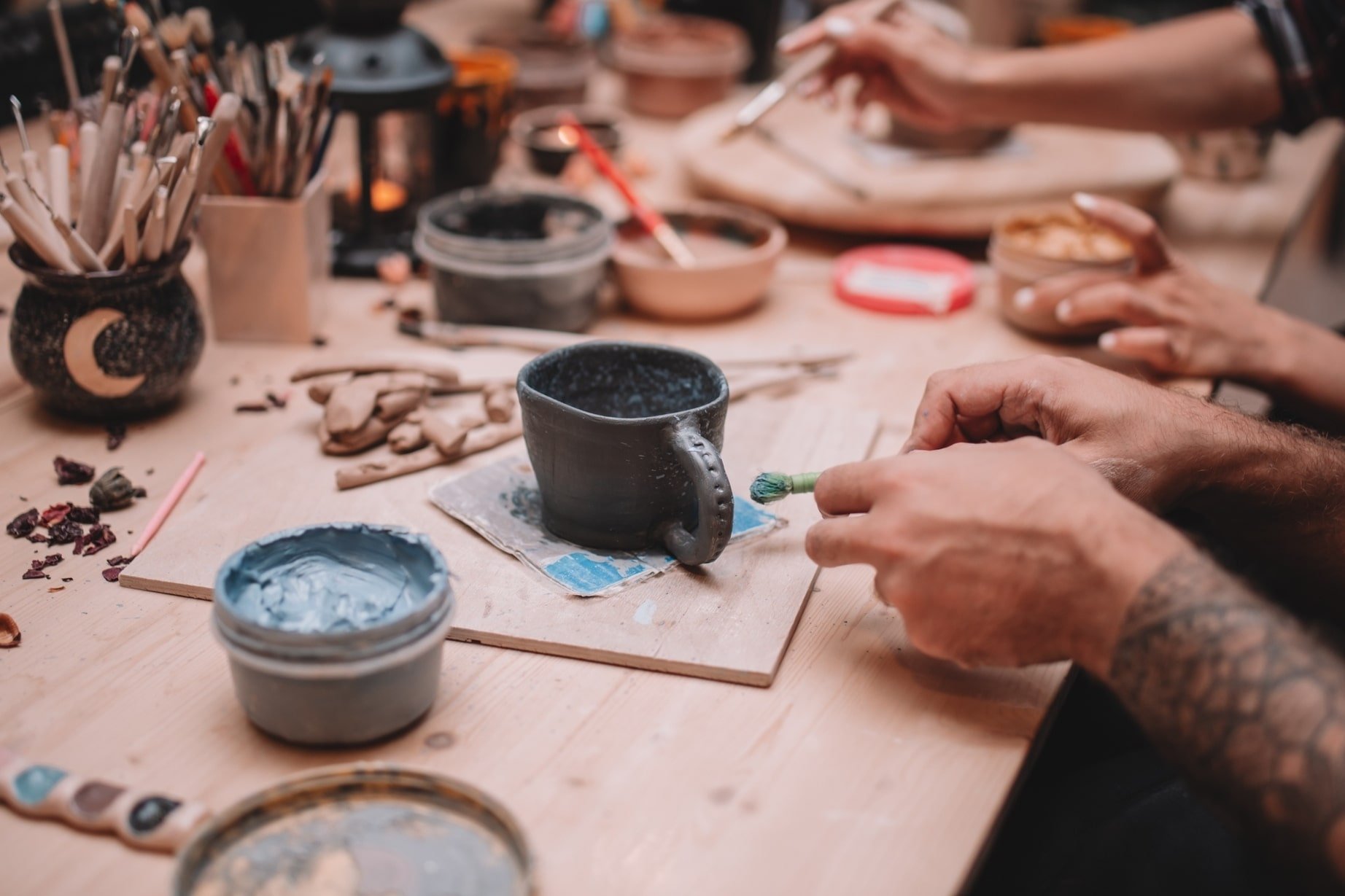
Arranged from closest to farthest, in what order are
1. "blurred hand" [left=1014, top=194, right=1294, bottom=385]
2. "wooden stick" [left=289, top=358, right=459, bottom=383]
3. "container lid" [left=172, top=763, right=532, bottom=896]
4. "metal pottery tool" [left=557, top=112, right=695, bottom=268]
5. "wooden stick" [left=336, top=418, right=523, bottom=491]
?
"container lid" [left=172, top=763, right=532, bottom=896] → "wooden stick" [left=336, top=418, right=523, bottom=491] → "wooden stick" [left=289, top=358, right=459, bottom=383] → "blurred hand" [left=1014, top=194, right=1294, bottom=385] → "metal pottery tool" [left=557, top=112, right=695, bottom=268]

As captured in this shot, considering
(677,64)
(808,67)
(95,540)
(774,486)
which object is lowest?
(95,540)

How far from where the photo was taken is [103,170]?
1214 millimetres

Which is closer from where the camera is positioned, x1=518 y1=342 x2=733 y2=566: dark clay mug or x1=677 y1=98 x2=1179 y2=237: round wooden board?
x1=518 y1=342 x2=733 y2=566: dark clay mug

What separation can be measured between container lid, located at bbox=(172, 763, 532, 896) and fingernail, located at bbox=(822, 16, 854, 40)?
4.86ft

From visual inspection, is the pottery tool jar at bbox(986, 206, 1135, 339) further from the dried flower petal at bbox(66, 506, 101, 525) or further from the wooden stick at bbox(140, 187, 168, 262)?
the dried flower petal at bbox(66, 506, 101, 525)

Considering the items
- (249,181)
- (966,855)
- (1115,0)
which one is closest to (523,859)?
(966,855)

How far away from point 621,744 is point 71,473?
700 mm

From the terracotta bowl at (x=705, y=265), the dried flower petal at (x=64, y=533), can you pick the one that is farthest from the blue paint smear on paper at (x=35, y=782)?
the terracotta bowl at (x=705, y=265)

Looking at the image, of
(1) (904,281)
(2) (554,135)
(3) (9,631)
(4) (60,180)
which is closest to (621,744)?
(3) (9,631)

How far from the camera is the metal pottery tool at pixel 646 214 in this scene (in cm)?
171

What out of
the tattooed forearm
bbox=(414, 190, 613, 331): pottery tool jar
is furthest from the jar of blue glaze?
bbox=(414, 190, 613, 331): pottery tool jar

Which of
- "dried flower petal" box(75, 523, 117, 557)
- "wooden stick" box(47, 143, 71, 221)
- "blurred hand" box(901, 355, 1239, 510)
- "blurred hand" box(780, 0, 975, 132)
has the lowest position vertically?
"dried flower petal" box(75, 523, 117, 557)

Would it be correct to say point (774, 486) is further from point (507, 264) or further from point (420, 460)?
point (507, 264)

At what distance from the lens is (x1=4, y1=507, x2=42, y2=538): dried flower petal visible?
110 cm
